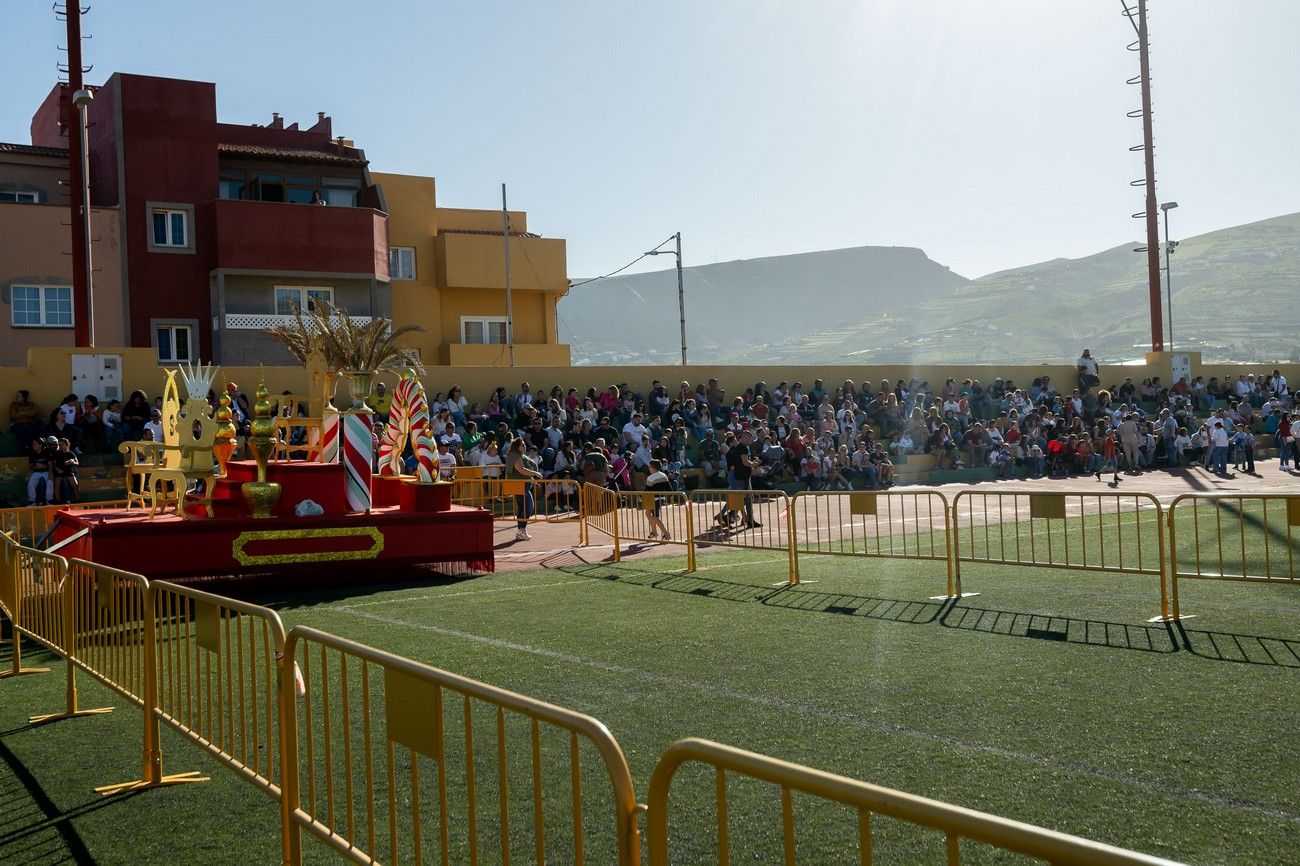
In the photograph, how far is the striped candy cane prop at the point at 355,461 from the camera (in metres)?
15.4

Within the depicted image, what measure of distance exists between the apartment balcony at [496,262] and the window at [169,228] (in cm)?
948

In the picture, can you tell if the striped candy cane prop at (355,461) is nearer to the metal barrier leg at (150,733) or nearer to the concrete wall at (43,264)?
the metal barrier leg at (150,733)

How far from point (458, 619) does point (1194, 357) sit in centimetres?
3918

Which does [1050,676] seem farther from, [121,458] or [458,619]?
[121,458]

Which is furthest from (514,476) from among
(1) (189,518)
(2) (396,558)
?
(1) (189,518)

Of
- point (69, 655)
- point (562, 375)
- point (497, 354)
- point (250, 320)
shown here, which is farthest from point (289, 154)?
point (69, 655)

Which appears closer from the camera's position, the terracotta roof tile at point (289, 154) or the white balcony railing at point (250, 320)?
the white balcony railing at point (250, 320)

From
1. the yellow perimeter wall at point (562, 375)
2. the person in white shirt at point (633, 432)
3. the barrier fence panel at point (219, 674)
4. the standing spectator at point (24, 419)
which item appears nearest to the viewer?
the barrier fence panel at point (219, 674)

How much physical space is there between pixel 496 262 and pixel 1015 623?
34.4 m

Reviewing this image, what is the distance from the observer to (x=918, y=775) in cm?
612

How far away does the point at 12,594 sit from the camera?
9609mm

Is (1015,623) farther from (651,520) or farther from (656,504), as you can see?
(656,504)

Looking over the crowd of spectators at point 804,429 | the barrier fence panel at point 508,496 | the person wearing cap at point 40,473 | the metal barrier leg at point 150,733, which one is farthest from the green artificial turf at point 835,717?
the person wearing cap at point 40,473

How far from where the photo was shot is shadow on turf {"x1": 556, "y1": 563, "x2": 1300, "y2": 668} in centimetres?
928
